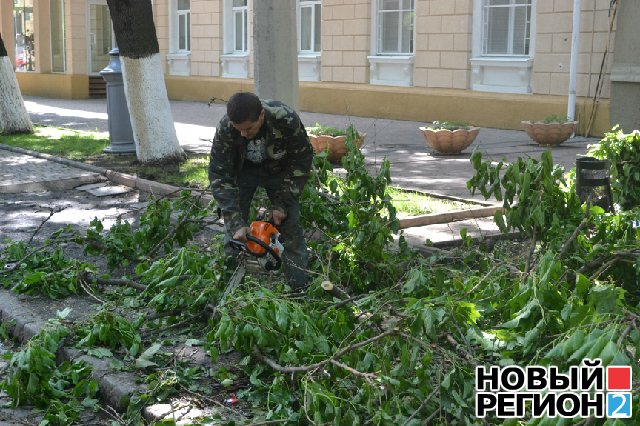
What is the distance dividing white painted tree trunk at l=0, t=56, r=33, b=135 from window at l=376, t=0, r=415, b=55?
721cm

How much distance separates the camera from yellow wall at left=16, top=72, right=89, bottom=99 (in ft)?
91.5

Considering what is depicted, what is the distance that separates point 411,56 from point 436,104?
1.29 metres

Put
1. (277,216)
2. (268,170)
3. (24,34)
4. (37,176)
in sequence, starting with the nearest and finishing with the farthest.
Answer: (277,216), (268,170), (37,176), (24,34)

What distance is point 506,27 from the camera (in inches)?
662

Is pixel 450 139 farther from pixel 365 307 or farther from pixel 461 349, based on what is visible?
pixel 461 349

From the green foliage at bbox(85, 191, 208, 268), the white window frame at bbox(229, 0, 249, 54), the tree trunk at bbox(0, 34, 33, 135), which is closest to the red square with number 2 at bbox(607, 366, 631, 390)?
the green foliage at bbox(85, 191, 208, 268)

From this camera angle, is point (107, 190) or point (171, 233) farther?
point (107, 190)

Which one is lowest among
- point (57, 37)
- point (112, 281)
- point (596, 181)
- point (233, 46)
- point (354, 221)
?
point (112, 281)

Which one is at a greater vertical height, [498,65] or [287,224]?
[498,65]

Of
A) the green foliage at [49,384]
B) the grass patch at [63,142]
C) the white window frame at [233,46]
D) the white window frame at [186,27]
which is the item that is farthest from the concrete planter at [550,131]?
the white window frame at [186,27]

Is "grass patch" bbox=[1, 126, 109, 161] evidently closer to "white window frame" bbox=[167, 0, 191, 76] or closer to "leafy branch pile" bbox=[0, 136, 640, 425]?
"leafy branch pile" bbox=[0, 136, 640, 425]

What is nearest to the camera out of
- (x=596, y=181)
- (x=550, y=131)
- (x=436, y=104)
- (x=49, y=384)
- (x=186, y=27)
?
(x=49, y=384)

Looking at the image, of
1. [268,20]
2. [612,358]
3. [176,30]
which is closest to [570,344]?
[612,358]

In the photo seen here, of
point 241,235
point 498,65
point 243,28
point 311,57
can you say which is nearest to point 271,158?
point 241,235
